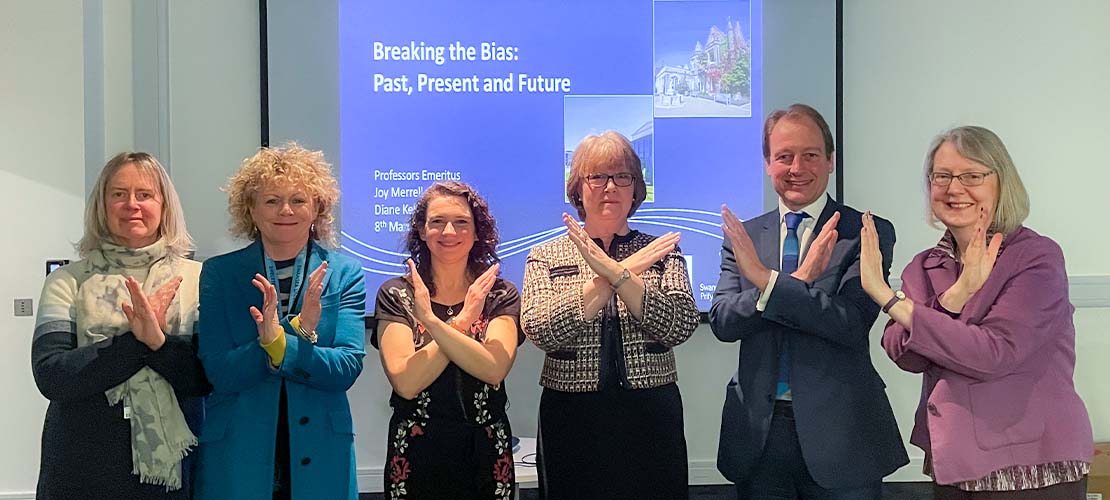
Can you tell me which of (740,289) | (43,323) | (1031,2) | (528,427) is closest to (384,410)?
(528,427)

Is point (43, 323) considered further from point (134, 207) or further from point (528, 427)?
point (528, 427)

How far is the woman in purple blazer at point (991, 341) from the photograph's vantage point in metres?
2.12

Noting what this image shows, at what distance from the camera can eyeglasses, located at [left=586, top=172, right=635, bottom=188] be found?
2.39 m

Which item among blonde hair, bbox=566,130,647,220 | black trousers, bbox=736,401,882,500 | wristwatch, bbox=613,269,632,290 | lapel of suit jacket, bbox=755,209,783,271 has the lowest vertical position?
black trousers, bbox=736,401,882,500

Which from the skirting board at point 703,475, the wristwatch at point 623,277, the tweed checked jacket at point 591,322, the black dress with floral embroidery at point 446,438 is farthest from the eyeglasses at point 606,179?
the skirting board at point 703,475

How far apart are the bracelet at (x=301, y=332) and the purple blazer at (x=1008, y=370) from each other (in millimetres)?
1618

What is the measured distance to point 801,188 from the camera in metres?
2.38

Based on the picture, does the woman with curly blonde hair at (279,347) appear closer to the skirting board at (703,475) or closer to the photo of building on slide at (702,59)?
the skirting board at (703,475)

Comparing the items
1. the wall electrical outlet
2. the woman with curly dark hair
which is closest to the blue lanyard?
the woman with curly dark hair

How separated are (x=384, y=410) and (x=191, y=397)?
160 cm

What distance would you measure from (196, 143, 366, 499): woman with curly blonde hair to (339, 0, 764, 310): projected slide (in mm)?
1478

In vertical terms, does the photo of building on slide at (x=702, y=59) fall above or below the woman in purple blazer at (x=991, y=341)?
above

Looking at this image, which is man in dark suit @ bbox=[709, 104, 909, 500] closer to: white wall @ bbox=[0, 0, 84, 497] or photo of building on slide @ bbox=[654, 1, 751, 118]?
photo of building on slide @ bbox=[654, 1, 751, 118]

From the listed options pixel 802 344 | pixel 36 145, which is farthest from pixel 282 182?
pixel 36 145
